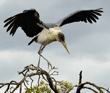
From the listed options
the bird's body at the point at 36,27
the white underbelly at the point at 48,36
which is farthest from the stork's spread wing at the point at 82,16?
the white underbelly at the point at 48,36

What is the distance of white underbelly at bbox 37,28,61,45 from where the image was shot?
4534 mm

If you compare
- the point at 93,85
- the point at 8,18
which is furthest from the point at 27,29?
the point at 93,85

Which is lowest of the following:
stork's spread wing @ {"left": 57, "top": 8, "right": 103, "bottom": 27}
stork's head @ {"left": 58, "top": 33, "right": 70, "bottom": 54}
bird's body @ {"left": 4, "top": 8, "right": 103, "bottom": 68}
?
stork's head @ {"left": 58, "top": 33, "right": 70, "bottom": 54}

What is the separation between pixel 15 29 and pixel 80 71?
205cm

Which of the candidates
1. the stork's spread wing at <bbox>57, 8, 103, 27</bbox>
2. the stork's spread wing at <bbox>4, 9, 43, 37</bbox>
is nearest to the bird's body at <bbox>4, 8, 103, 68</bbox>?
the stork's spread wing at <bbox>4, 9, 43, 37</bbox>

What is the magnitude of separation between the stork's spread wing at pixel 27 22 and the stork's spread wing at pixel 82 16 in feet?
2.56

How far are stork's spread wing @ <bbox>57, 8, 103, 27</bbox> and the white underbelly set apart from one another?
0.68 m

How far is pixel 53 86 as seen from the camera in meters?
4.54

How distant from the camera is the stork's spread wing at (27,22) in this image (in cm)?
435

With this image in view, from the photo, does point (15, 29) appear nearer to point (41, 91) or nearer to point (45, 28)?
point (45, 28)

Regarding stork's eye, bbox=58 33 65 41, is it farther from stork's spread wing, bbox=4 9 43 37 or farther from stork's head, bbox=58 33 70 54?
stork's spread wing, bbox=4 9 43 37

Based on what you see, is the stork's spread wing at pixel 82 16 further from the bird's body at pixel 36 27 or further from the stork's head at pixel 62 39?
the stork's head at pixel 62 39

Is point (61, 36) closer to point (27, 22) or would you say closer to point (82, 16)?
point (27, 22)

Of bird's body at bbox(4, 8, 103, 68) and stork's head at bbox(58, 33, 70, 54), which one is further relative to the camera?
stork's head at bbox(58, 33, 70, 54)
